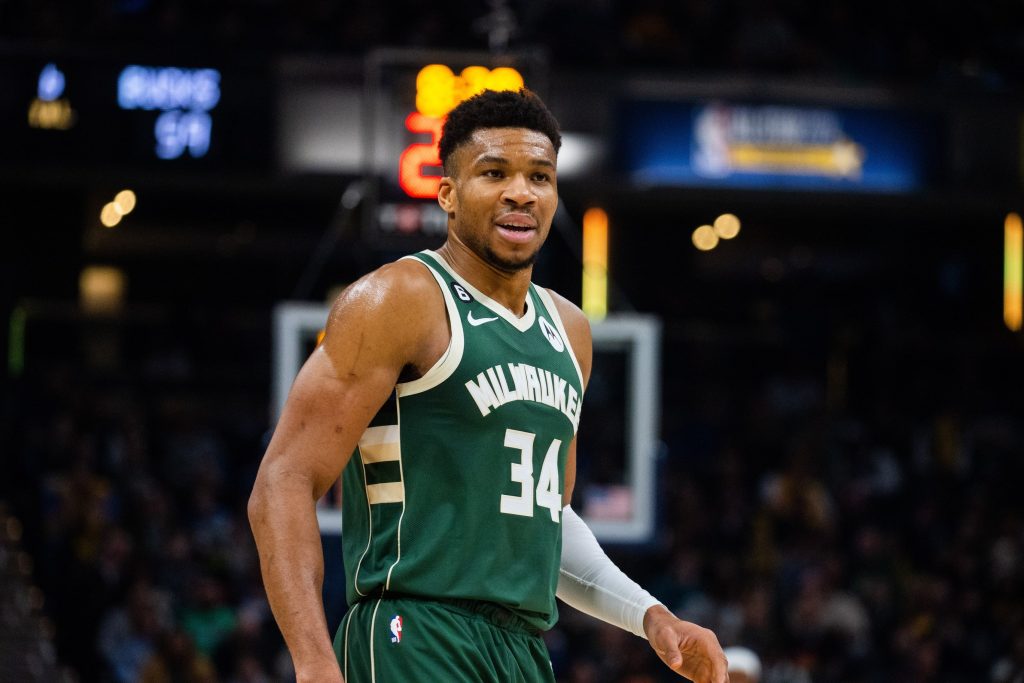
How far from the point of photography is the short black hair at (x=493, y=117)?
327 centimetres

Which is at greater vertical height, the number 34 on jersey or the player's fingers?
the number 34 on jersey

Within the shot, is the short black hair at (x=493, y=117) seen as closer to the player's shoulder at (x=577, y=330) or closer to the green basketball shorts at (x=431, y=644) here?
the player's shoulder at (x=577, y=330)

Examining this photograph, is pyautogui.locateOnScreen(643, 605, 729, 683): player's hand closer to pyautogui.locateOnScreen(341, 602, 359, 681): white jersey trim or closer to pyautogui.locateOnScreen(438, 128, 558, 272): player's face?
pyautogui.locateOnScreen(341, 602, 359, 681): white jersey trim

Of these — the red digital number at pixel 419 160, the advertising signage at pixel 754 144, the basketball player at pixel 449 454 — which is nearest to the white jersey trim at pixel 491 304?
the basketball player at pixel 449 454

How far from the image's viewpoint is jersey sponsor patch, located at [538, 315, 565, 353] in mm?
3371

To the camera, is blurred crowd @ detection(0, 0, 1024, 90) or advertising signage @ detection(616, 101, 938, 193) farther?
advertising signage @ detection(616, 101, 938, 193)

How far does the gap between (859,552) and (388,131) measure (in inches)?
248

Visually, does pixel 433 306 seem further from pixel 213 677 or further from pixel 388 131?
pixel 213 677

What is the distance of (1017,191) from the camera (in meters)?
14.2

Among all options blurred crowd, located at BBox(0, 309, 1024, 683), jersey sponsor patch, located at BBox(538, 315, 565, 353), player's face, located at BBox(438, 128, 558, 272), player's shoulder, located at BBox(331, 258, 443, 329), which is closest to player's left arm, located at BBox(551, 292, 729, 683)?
jersey sponsor patch, located at BBox(538, 315, 565, 353)

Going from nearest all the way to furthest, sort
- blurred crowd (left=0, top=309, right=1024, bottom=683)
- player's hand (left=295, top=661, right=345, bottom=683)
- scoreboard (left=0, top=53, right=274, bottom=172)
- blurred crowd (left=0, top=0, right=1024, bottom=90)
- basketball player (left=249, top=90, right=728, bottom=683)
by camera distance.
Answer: player's hand (left=295, top=661, right=345, bottom=683), basketball player (left=249, top=90, right=728, bottom=683), blurred crowd (left=0, top=309, right=1024, bottom=683), scoreboard (left=0, top=53, right=274, bottom=172), blurred crowd (left=0, top=0, right=1024, bottom=90)

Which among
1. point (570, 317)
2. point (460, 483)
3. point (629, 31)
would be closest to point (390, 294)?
point (460, 483)

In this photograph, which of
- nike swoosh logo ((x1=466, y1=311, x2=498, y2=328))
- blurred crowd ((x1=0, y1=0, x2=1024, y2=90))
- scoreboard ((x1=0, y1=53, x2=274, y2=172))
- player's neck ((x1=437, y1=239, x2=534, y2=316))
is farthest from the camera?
blurred crowd ((x1=0, y1=0, x2=1024, y2=90))

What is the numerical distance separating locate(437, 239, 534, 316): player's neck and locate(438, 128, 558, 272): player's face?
0.03 meters
